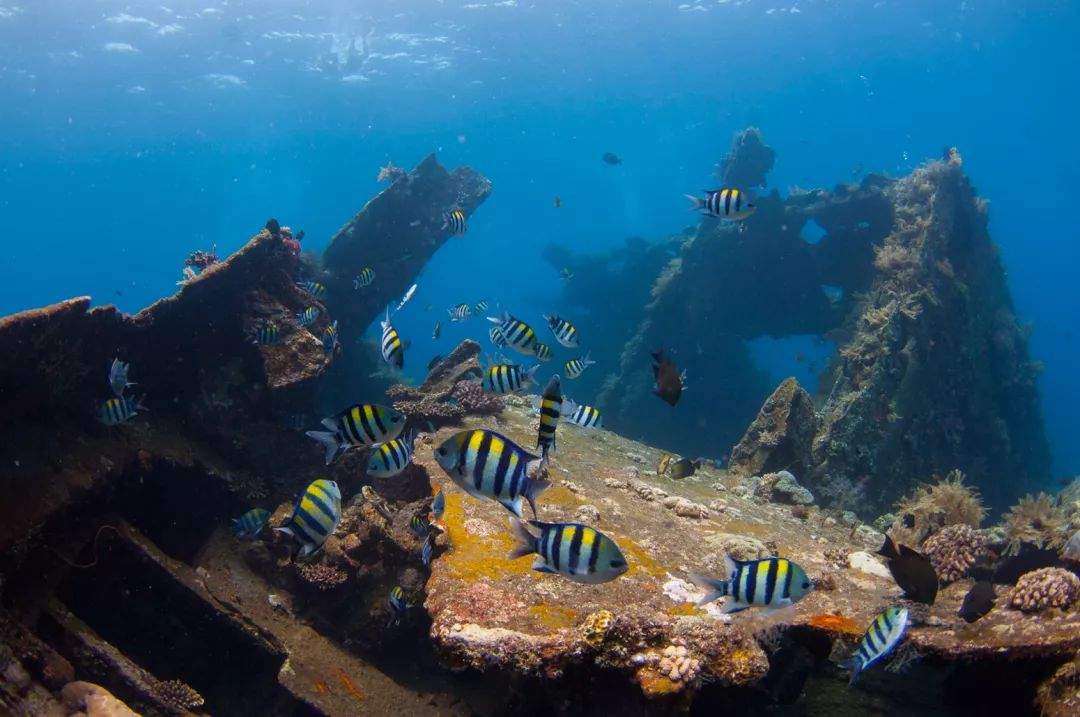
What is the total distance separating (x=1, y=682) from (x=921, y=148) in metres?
125

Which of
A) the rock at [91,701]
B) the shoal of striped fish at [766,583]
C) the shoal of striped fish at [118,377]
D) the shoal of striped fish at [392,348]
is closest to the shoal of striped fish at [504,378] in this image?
the shoal of striped fish at [392,348]

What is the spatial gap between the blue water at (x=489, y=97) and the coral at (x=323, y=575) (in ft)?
83.2

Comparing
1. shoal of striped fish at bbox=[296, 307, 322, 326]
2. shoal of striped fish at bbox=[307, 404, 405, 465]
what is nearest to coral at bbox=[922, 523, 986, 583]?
shoal of striped fish at bbox=[307, 404, 405, 465]

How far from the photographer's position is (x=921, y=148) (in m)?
97.9

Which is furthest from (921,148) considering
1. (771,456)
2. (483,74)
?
(771,456)

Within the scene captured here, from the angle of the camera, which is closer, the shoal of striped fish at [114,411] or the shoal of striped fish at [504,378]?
the shoal of striped fish at [504,378]

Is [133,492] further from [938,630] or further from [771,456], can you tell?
[771,456]

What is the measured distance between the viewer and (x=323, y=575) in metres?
6.99

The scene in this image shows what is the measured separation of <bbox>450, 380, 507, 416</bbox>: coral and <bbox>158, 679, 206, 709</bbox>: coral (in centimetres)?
A: 505

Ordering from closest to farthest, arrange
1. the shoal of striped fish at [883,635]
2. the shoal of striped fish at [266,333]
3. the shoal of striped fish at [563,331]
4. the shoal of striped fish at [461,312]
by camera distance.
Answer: the shoal of striped fish at [883,635] → the shoal of striped fish at [563,331] → the shoal of striped fish at [266,333] → the shoal of striped fish at [461,312]

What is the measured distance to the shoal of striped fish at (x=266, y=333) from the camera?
332 inches

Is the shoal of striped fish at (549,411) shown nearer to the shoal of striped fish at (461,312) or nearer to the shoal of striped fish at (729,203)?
the shoal of striped fish at (729,203)

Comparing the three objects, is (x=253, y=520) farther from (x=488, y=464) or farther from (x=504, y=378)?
(x=488, y=464)

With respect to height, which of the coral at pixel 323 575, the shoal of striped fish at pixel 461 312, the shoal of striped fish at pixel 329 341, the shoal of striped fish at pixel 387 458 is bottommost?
the coral at pixel 323 575
